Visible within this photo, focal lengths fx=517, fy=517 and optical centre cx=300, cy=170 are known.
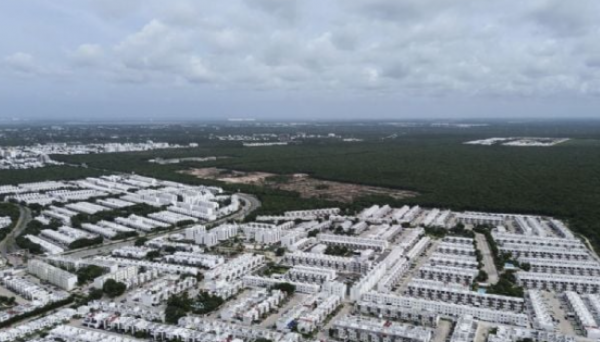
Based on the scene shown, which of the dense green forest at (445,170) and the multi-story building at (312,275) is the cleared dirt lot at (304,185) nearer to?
the dense green forest at (445,170)

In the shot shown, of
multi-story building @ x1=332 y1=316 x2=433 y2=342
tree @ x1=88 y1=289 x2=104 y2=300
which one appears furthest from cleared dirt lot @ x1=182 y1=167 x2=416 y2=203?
multi-story building @ x1=332 y1=316 x2=433 y2=342

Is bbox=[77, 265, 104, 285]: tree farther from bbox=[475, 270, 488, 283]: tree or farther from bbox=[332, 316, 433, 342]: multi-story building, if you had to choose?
bbox=[475, 270, 488, 283]: tree

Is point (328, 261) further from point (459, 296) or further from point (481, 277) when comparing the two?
point (481, 277)

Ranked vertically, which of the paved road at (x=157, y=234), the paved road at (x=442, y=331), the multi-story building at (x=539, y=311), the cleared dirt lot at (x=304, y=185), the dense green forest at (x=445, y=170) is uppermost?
the dense green forest at (x=445, y=170)

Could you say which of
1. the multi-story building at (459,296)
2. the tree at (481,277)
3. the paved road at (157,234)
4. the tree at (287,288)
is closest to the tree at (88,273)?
the paved road at (157,234)

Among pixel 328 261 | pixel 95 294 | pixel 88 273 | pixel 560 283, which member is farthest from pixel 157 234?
pixel 560 283
